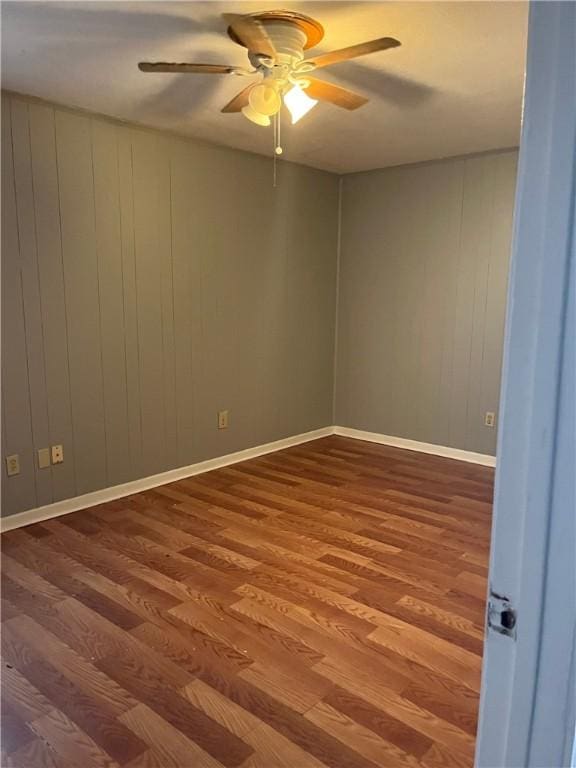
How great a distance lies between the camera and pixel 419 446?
15.4 ft

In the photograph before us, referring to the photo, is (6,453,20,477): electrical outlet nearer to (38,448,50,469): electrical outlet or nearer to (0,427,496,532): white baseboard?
(38,448,50,469): electrical outlet

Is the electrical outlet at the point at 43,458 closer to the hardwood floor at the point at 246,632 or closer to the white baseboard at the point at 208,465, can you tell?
the white baseboard at the point at 208,465

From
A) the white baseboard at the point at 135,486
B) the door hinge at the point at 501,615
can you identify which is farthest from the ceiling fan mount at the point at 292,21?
the white baseboard at the point at 135,486

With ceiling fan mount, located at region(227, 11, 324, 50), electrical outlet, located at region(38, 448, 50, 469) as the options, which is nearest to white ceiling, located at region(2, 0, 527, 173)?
ceiling fan mount, located at region(227, 11, 324, 50)

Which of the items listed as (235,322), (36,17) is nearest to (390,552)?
(235,322)

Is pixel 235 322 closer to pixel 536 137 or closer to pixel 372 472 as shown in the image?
pixel 372 472

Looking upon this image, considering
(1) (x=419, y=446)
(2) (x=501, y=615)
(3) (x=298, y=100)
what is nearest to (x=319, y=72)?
(3) (x=298, y=100)

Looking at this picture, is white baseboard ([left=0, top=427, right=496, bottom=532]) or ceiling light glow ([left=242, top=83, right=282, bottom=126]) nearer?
ceiling light glow ([left=242, top=83, right=282, bottom=126])

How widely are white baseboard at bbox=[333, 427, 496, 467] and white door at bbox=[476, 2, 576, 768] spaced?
148 inches

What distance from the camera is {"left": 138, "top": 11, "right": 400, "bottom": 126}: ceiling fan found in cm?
198

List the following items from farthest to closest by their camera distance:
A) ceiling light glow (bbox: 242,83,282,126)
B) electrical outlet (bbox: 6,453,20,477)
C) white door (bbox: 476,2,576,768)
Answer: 1. electrical outlet (bbox: 6,453,20,477)
2. ceiling light glow (bbox: 242,83,282,126)
3. white door (bbox: 476,2,576,768)

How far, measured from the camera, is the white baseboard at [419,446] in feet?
14.4

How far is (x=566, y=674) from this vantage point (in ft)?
1.98

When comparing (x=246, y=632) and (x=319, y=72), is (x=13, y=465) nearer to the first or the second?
(x=246, y=632)
